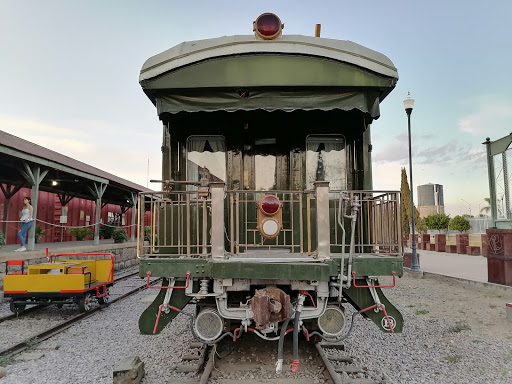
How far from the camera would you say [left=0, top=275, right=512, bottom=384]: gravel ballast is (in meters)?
4.49

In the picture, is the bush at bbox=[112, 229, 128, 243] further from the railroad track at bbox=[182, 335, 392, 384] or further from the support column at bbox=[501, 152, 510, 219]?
the support column at bbox=[501, 152, 510, 219]

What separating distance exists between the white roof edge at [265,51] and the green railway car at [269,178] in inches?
0.5

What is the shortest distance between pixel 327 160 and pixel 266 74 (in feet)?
5.42

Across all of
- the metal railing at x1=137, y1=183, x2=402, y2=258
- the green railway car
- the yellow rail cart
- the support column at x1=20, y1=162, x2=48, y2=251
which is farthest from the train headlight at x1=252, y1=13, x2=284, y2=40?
the support column at x1=20, y1=162, x2=48, y2=251

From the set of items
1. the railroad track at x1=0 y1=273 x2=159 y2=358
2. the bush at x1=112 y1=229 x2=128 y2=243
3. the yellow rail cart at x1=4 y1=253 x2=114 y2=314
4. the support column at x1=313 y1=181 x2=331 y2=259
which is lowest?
the railroad track at x1=0 y1=273 x2=159 y2=358

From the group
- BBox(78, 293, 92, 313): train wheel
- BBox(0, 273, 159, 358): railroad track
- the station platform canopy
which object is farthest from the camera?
the station platform canopy

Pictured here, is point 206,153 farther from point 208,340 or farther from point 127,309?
point 127,309

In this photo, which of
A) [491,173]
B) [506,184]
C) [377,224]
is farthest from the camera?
[491,173]

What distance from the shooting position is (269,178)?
5.32 meters

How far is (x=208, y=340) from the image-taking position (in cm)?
398

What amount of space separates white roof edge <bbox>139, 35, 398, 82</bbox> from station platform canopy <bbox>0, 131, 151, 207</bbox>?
284 inches

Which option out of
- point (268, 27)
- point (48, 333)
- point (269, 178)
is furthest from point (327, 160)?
point (48, 333)

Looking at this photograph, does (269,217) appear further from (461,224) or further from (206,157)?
(461,224)

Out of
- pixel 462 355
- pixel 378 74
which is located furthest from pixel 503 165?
pixel 378 74
